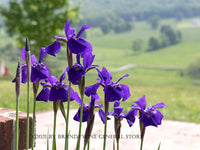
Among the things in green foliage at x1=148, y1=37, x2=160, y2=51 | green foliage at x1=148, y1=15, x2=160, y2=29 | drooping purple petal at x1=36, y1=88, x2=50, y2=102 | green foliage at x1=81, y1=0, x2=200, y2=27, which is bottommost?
drooping purple petal at x1=36, y1=88, x2=50, y2=102

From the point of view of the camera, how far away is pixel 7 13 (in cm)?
2305

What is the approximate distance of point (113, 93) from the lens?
84.5 inches

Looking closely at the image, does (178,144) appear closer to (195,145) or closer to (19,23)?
(195,145)

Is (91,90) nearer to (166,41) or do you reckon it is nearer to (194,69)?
(194,69)

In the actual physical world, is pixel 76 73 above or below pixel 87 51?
below

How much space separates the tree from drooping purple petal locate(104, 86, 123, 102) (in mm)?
20904

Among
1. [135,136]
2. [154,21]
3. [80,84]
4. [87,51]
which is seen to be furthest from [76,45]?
[154,21]

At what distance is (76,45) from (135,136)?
348cm

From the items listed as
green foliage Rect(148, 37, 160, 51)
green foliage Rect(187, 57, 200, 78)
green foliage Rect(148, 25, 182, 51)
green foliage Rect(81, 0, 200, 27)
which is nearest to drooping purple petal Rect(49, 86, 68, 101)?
green foliage Rect(187, 57, 200, 78)

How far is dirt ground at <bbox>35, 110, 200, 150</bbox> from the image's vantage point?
16.1 ft

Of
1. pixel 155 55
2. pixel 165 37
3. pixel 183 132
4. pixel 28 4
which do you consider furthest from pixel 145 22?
pixel 183 132

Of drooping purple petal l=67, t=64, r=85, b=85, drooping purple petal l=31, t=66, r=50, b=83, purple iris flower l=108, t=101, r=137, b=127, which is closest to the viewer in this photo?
drooping purple petal l=67, t=64, r=85, b=85

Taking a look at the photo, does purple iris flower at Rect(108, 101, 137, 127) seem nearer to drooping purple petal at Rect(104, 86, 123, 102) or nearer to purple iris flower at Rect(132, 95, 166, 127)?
purple iris flower at Rect(132, 95, 166, 127)

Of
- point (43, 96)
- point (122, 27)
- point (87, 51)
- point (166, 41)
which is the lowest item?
point (43, 96)
